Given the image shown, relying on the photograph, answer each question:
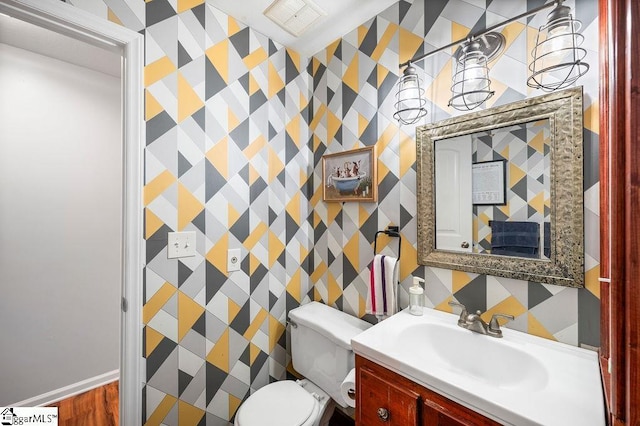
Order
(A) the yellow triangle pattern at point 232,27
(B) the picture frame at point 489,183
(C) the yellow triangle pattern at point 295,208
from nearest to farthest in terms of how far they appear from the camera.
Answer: (B) the picture frame at point 489,183 < (A) the yellow triangle pattern at point 232,27 < (C) the yellow triangle pattern at point 295,208

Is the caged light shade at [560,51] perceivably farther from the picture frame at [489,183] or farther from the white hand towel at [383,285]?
the white hand towel at [383,285]

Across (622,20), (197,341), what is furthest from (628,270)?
(197,341)

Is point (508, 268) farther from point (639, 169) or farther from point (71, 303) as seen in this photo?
point (71, 303)

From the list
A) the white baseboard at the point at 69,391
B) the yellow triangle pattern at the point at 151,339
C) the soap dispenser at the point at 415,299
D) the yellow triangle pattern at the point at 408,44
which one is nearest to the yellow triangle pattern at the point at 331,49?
the yellow triangle pattern at the point at 408,44

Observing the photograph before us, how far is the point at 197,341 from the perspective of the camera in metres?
1.49

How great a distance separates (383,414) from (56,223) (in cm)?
241

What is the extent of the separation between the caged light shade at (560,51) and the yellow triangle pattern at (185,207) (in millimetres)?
1518

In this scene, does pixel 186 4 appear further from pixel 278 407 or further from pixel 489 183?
pixel 278 407

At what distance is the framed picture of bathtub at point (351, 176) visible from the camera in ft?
5.25

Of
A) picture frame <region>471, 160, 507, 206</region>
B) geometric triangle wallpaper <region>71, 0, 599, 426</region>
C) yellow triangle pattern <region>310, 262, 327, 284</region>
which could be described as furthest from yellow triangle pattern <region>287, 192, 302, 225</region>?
picture frame <region>471, 160, 507, 206</region>

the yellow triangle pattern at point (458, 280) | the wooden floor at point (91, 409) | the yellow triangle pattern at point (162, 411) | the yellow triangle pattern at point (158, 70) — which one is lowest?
the wooden floor at point (91, 409)

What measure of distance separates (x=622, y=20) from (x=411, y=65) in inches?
42.7

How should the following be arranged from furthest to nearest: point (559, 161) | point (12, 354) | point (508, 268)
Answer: point (12, 354) < point (508, 268) < point (559, 161)

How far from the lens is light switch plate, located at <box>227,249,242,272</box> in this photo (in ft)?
5.24
